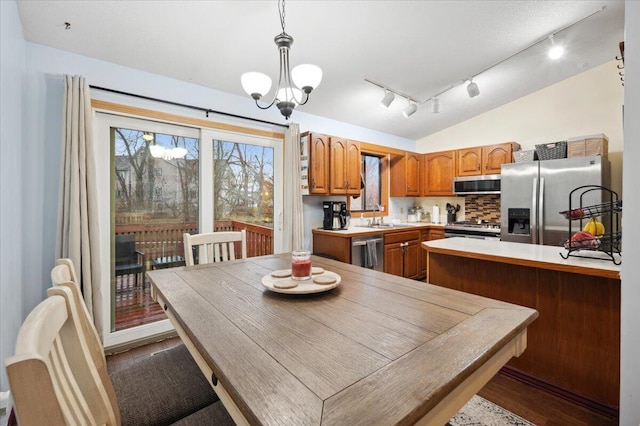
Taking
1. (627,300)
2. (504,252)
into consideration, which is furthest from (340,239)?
(627,300)

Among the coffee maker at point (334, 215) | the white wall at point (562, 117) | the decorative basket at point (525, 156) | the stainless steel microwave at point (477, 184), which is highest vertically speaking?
the white wall at point (562, 117)

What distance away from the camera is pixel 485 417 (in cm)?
168

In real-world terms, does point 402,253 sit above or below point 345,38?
below

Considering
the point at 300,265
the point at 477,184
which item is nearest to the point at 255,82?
the point at 300,265

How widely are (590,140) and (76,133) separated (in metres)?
4.92

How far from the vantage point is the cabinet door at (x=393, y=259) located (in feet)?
12.7

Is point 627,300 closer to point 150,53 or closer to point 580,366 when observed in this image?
point 580,366

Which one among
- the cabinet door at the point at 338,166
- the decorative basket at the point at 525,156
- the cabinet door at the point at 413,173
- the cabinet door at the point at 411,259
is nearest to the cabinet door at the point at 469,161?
the decorative basket at the point at 525,156

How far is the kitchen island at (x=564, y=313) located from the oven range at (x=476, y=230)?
175cm

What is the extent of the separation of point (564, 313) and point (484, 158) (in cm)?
287

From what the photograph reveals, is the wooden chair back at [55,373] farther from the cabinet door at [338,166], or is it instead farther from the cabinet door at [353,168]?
the cabinet door at [353,168]

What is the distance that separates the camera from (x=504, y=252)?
2.04 m

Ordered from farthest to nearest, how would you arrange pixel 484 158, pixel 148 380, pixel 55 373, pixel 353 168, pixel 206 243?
1. pixel 484 158
2. pixel 353 168
3. pixel 206 243
4. pixel 148 380
5. pixel 55 373

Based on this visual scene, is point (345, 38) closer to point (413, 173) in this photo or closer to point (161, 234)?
point (161, 234)
